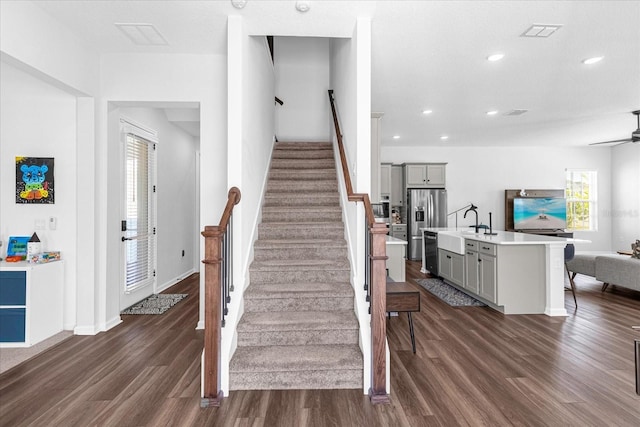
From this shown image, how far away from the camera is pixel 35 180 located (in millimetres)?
3729

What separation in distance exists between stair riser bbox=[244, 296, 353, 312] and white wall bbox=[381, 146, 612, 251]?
264 inches

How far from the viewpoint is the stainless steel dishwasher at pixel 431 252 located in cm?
638

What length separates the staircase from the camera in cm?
255

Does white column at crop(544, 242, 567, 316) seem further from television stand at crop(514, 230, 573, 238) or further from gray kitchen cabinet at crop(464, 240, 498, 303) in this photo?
television stand at crop(514, 230, 573, 238)

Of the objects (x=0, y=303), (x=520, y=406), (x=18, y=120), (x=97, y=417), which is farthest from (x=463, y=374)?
(x=18, y=120)

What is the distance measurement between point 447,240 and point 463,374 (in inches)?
128

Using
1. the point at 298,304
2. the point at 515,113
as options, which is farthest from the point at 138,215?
the point at 515,113

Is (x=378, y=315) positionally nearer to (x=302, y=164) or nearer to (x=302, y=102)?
(x=302, y=164)

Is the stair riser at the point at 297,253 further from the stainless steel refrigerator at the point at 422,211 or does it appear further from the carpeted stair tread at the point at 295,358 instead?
the stainless steel refrigerator at the point at 422,211

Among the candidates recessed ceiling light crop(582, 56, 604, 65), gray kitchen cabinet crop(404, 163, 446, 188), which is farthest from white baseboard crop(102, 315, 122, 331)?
gray kitchen cabinet crop(404, 163, 446, 188)

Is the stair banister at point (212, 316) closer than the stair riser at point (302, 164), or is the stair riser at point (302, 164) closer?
the stair banister at point (212, 316)

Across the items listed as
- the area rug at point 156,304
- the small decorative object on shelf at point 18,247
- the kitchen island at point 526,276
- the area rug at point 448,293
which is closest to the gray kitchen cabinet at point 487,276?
the kitchen island at point 526,276

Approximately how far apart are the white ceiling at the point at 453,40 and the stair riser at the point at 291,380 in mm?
2863

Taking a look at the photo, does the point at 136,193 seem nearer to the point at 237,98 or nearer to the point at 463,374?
the point at 237,98
